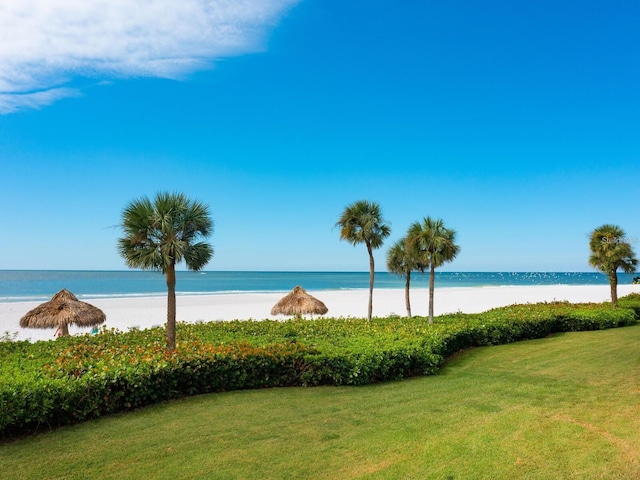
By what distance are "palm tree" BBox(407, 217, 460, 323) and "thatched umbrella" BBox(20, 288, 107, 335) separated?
507 inches

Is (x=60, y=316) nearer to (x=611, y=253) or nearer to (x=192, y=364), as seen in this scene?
(x=192, y=364)

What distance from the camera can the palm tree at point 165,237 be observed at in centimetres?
1035

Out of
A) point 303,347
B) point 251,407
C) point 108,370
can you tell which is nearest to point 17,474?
point 108,370

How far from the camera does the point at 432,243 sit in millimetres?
16766

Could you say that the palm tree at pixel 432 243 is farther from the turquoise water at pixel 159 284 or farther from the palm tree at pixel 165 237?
the turquoise water at pixel 159 284

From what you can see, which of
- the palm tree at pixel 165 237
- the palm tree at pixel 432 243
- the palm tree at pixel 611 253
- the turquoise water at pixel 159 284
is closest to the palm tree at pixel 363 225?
the palm tree at pixel 432 243

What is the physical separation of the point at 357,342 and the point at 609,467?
6.55 m

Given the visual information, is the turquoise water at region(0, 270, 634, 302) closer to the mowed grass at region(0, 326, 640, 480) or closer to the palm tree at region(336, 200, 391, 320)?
the palm tree at region(336, 200, 391, 320)

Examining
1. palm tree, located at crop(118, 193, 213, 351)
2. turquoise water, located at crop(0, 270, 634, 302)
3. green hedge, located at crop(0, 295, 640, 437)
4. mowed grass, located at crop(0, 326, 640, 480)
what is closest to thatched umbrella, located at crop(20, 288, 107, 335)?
green hedge, located at crop(0, 295, 640, 437)

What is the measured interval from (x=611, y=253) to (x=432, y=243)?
14.2 m

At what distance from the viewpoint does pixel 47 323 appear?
1638 cm

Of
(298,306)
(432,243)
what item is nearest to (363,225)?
(432,243)

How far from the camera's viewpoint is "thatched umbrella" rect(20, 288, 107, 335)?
16375 mm

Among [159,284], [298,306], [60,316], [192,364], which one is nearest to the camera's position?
[192,364]
